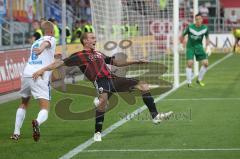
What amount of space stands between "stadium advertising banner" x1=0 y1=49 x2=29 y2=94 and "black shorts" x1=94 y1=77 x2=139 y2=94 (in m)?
6.77

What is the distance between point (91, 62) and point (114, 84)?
55 cm

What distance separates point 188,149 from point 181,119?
3232 millimetres

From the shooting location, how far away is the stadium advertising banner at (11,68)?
57.9 feet

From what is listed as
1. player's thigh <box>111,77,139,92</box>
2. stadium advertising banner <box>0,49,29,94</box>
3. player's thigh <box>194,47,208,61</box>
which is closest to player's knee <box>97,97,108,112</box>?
player's thigh <box>111,77,139,92</box>

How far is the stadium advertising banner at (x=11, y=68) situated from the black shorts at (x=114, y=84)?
6.77m

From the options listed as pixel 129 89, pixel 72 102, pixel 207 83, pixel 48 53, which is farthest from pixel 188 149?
pixel 207 83

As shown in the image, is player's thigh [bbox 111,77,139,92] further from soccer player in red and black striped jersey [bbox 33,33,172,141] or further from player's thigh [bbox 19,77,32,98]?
player's thigh [bbox 19,77,32,98]

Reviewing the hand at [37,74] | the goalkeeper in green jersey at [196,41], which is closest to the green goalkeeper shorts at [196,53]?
the goalkeeper in green jersey at [196,41]

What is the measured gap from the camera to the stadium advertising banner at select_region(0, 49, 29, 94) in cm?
1766

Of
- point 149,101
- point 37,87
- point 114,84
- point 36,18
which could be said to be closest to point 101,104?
point 114,84

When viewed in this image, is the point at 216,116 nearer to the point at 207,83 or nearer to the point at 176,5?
the point at 176,5

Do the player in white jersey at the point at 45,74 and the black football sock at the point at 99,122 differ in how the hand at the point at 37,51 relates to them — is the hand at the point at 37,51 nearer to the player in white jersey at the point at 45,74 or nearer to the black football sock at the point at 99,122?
the player in white jersey at the point at 45,74

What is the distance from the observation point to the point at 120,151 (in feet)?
32.6

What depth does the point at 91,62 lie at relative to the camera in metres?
11.0
